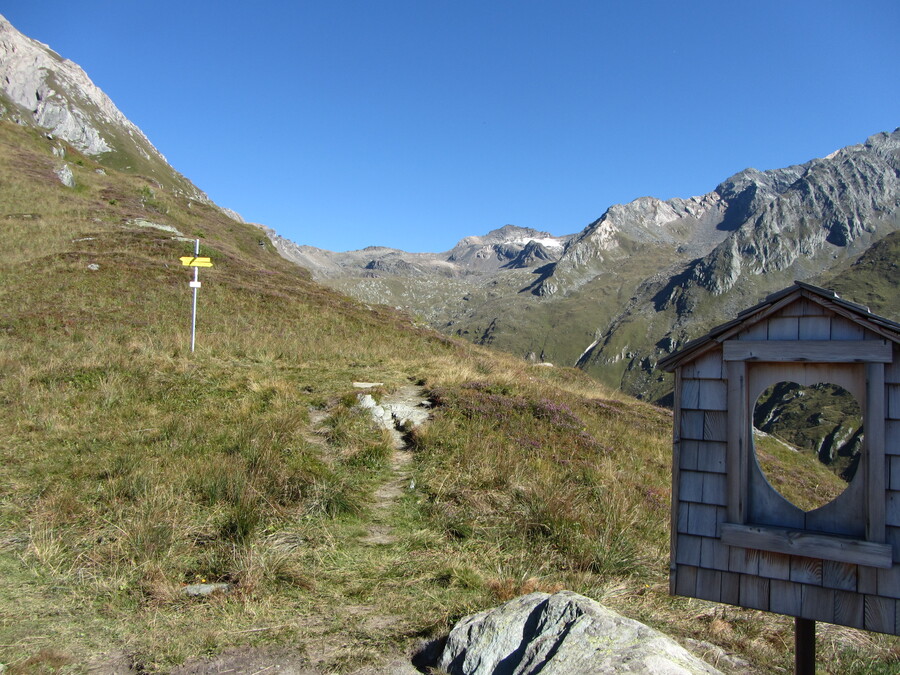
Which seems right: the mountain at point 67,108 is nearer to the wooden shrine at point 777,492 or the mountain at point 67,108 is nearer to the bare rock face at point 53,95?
the bare rock face at point 53,95

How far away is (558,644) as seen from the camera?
13.0 ft

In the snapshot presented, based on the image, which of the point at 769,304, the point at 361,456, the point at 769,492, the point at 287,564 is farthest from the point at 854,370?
the point at 361,456

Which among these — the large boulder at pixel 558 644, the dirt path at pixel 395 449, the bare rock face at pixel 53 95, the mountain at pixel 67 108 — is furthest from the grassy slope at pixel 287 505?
A: the bare rock face at pixel 53 95

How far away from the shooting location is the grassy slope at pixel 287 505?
16.2 feet

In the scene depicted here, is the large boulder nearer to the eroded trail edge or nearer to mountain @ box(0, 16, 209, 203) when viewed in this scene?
the eroded trail edge

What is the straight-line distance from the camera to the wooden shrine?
13.6 ft

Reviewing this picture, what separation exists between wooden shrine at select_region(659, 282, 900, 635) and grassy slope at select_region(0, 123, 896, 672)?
87cm

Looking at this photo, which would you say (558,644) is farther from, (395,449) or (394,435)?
(394,435)

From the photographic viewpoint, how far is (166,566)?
18.5ft

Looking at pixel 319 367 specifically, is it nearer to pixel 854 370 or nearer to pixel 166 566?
pixel 166 566

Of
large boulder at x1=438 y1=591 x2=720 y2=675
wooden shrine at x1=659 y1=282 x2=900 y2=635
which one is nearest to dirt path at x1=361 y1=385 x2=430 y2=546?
large boulder at x1=438 y1=591 x2=720 y2=675

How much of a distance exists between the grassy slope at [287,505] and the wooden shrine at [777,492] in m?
0.87

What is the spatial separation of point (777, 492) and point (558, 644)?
2.07m

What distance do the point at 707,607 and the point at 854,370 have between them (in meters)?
2.84
